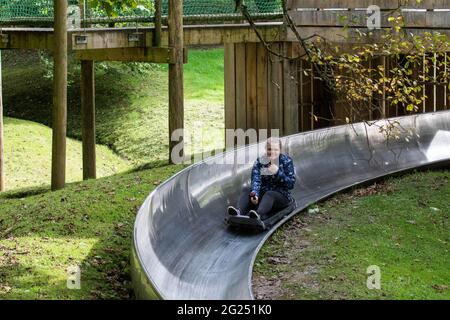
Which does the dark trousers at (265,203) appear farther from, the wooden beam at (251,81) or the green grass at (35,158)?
A: the green grass at (35,158)

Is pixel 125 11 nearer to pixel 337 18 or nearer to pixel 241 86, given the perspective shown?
pixel 241 86

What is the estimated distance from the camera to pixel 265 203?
39.6ft

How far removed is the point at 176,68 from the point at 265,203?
4.07m

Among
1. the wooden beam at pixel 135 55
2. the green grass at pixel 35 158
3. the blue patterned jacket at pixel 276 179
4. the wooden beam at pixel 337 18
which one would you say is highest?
the wooden beam at pixel 337 18

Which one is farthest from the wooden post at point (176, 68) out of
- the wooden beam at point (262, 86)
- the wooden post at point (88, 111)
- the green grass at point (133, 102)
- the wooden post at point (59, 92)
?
the green grass at point (133, 102)

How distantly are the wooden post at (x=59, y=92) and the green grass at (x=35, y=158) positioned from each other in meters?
4.65

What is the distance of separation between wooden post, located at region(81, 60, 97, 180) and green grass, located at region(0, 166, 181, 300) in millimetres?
2012

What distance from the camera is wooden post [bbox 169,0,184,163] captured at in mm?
15156

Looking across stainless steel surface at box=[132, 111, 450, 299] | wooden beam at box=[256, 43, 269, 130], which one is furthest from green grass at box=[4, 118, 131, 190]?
stainless steel surface at box=[132, 111, 450, 299]

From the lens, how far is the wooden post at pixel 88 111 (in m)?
16.3

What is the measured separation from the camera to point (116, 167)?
69.7 ft

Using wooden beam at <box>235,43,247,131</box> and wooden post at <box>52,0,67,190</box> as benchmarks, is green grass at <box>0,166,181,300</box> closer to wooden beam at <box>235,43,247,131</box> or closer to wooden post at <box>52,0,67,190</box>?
wooden post at <box>52,0,67,190</box>

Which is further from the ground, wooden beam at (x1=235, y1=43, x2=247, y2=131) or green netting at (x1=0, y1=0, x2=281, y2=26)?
green netting at (x1=0, y1=0, x2=281, y2=26)
